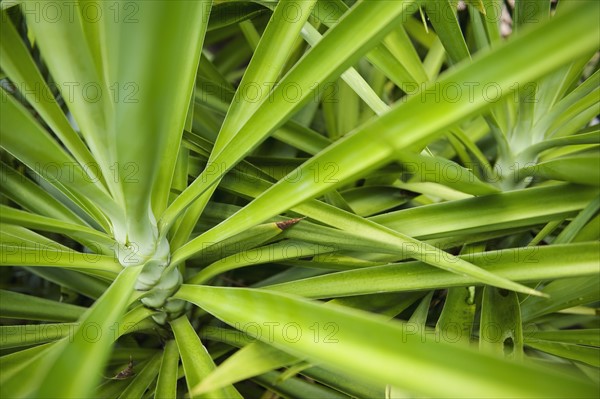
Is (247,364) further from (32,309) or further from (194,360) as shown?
(32,309)

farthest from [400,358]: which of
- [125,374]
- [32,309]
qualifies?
[32,309]

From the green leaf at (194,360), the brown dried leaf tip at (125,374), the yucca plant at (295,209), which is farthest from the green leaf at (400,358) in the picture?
the brown dried leaf tip at (125,374)

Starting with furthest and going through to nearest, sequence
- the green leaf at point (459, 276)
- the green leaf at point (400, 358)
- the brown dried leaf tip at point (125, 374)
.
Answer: the brown dried leaf tip at point (125, 374), the green leaf at point (459, 276), the green leaf at point (400, 358)

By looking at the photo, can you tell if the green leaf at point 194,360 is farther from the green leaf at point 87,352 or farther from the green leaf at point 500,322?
the green leaf at point 500,322

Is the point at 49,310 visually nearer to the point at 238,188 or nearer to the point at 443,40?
the point at 238,188

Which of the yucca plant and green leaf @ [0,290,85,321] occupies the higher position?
the yucca plant

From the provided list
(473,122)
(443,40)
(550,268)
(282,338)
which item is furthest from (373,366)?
(473,122)

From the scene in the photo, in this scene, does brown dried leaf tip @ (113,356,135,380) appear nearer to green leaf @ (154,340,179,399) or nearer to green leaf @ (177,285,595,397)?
green leaf @ (154,340,179,399)

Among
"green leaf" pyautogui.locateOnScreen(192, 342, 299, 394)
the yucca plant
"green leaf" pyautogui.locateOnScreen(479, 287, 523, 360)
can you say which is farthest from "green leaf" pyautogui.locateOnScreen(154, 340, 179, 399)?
"green leaf" pyautogui.locateOnScreen(479, 287, 523, 360)
